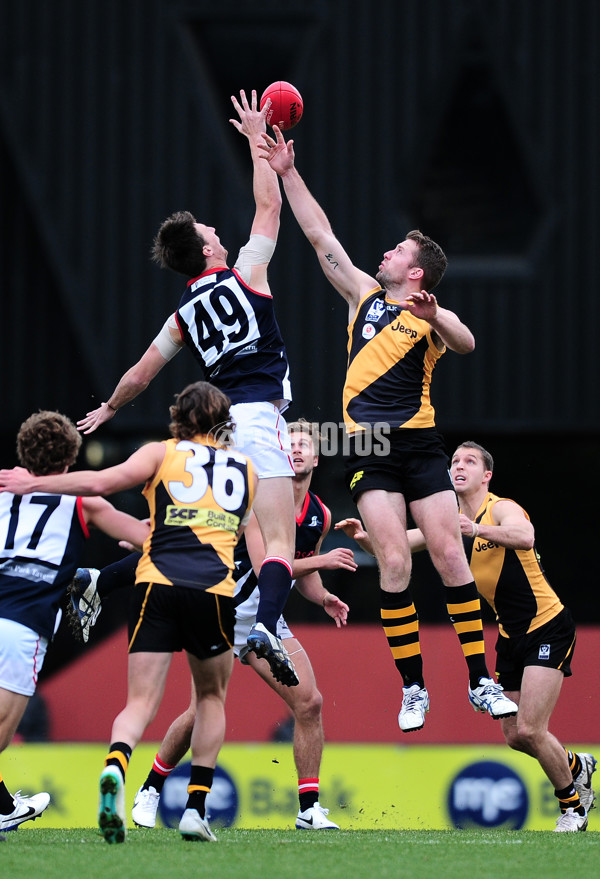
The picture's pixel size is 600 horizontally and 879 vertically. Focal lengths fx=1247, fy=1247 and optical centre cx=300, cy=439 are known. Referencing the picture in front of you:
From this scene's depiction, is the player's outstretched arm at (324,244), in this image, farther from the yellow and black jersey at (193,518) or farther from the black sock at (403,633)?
the yellow and black jersey at (193,518)

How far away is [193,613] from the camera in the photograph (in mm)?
5637

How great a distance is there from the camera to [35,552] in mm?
5984

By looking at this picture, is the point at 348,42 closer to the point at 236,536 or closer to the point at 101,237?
the point at 101,237

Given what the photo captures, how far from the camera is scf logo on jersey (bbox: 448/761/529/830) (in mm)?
9758

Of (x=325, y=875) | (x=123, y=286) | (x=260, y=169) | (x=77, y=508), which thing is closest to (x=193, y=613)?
(x=77, y=508)

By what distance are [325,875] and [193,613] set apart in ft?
4.24

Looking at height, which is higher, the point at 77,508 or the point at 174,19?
the point at 174,19

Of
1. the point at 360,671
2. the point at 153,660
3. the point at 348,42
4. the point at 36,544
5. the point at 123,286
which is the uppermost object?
the point at 348,42

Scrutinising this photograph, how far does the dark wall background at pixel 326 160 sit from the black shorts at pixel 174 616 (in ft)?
21.5

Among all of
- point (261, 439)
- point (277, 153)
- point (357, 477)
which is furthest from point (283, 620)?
point (277, 153)

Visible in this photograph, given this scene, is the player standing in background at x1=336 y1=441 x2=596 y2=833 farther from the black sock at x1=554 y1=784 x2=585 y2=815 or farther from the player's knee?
the player's knee

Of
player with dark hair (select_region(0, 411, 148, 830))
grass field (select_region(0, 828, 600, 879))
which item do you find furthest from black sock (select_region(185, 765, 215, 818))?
player with dark hair (select_region(0, 411, 148, 830))

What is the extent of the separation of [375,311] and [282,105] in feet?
4.49

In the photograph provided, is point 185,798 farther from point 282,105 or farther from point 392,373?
point 282,105
